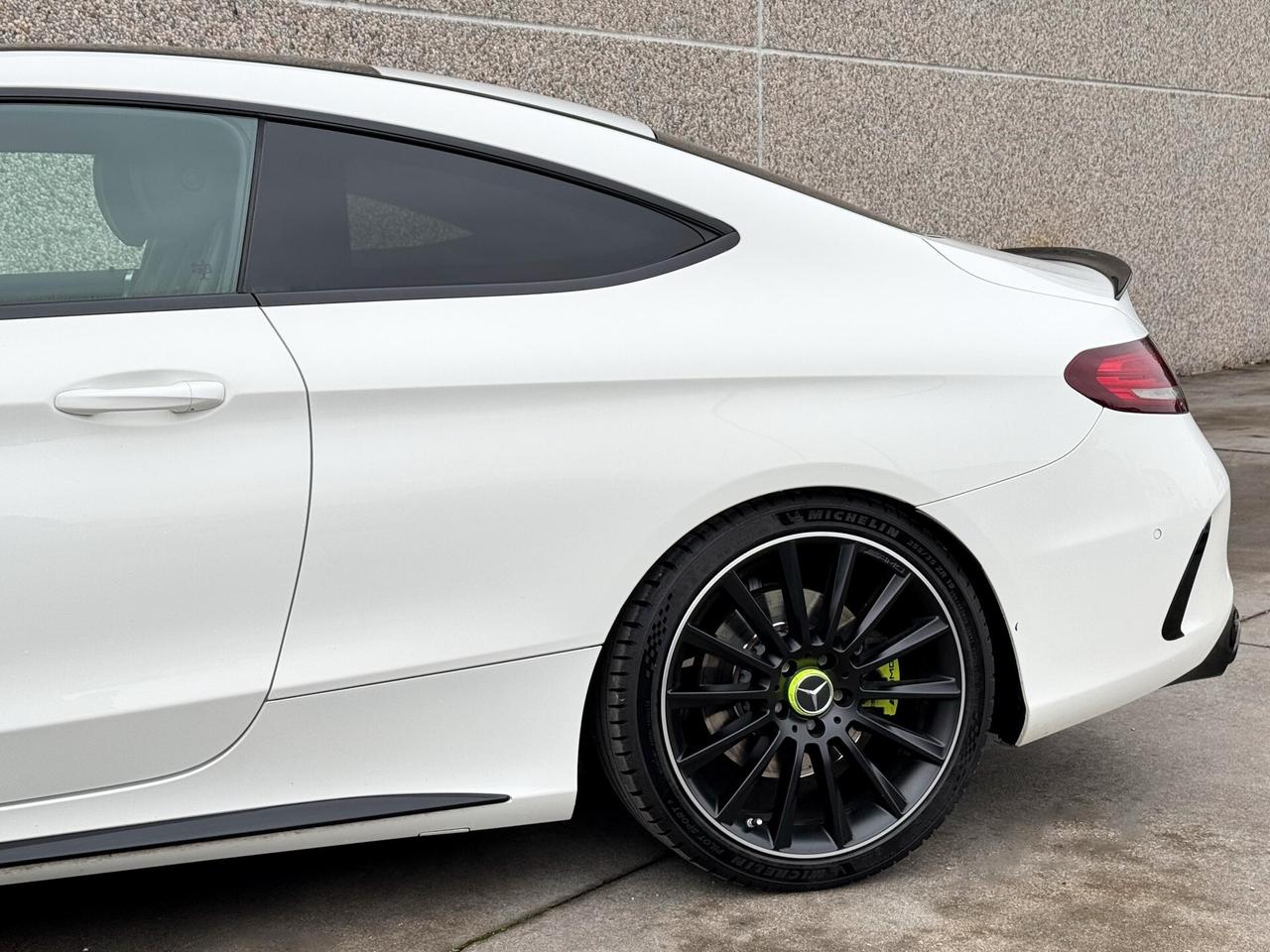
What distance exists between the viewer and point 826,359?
2.61m

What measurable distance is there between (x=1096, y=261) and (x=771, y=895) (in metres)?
1.63

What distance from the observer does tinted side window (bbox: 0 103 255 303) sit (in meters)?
2.39

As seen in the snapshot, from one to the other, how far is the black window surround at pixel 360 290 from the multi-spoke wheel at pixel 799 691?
485mm

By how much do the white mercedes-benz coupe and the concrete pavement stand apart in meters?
0.14

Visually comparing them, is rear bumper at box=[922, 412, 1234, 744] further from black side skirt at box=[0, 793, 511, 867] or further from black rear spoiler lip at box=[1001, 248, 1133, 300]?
black side skirt at box=[0, 793, 511, 867]

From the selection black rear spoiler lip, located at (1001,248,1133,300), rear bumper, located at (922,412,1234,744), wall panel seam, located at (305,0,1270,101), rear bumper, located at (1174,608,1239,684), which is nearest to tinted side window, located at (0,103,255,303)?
rear bumper, located at (922,412,1234,744)

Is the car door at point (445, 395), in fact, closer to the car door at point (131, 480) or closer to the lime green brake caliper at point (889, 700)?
the car door at point (131, 480)

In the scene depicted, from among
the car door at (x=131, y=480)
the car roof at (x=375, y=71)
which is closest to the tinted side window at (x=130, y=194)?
the car door at (x=131, y=480)

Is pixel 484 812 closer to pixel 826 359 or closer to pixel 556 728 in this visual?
pixel 556 728

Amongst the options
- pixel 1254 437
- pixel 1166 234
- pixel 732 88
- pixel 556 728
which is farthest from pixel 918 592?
pixel 1166 234

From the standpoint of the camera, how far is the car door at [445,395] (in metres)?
2.38

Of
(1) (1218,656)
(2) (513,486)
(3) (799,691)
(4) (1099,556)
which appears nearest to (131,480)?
(2) (513,486)

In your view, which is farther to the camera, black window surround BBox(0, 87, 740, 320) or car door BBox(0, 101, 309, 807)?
black window surround BBox(0, 87, 740, 320)

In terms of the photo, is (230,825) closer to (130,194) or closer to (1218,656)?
(130,194)
